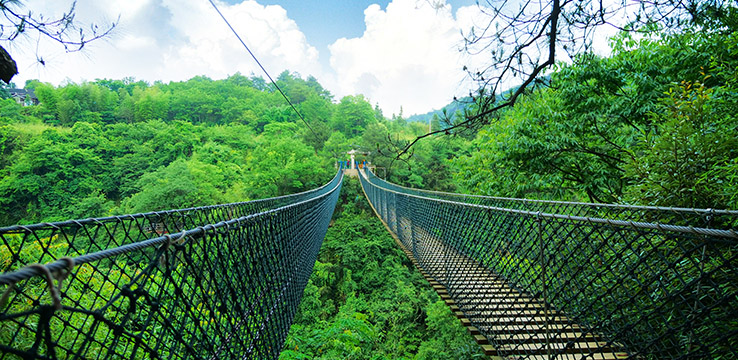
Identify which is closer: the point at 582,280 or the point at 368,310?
the point at 582,280

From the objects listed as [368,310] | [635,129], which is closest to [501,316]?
[635,129]

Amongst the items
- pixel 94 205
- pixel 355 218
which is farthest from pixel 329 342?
pixel 94 205

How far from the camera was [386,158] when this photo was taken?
14.9m

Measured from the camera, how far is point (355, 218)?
16.3 meters

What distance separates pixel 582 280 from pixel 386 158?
13627mm

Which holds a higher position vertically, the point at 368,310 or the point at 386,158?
the point at 386,158

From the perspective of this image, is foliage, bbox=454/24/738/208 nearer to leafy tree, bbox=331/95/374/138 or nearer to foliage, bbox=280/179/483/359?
foliage, bbox=280/179/483/359

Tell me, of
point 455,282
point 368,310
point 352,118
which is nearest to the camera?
point 455,282

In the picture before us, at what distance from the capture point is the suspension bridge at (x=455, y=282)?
2.36ft

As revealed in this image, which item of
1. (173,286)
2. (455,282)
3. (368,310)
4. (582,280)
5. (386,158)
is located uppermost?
(386,158)

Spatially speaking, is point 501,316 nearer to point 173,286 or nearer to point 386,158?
point 173,286

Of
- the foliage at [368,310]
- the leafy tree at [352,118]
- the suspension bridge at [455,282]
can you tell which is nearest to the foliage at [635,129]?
the suspension bridge at [455,282]

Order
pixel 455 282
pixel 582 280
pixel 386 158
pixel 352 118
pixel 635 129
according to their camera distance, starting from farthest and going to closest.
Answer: pixel 352 118 → pixel 386 158 → pixel 635 129 → pixel 455 282 → pixel 582 280

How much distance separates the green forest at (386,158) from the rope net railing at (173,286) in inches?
39.3
